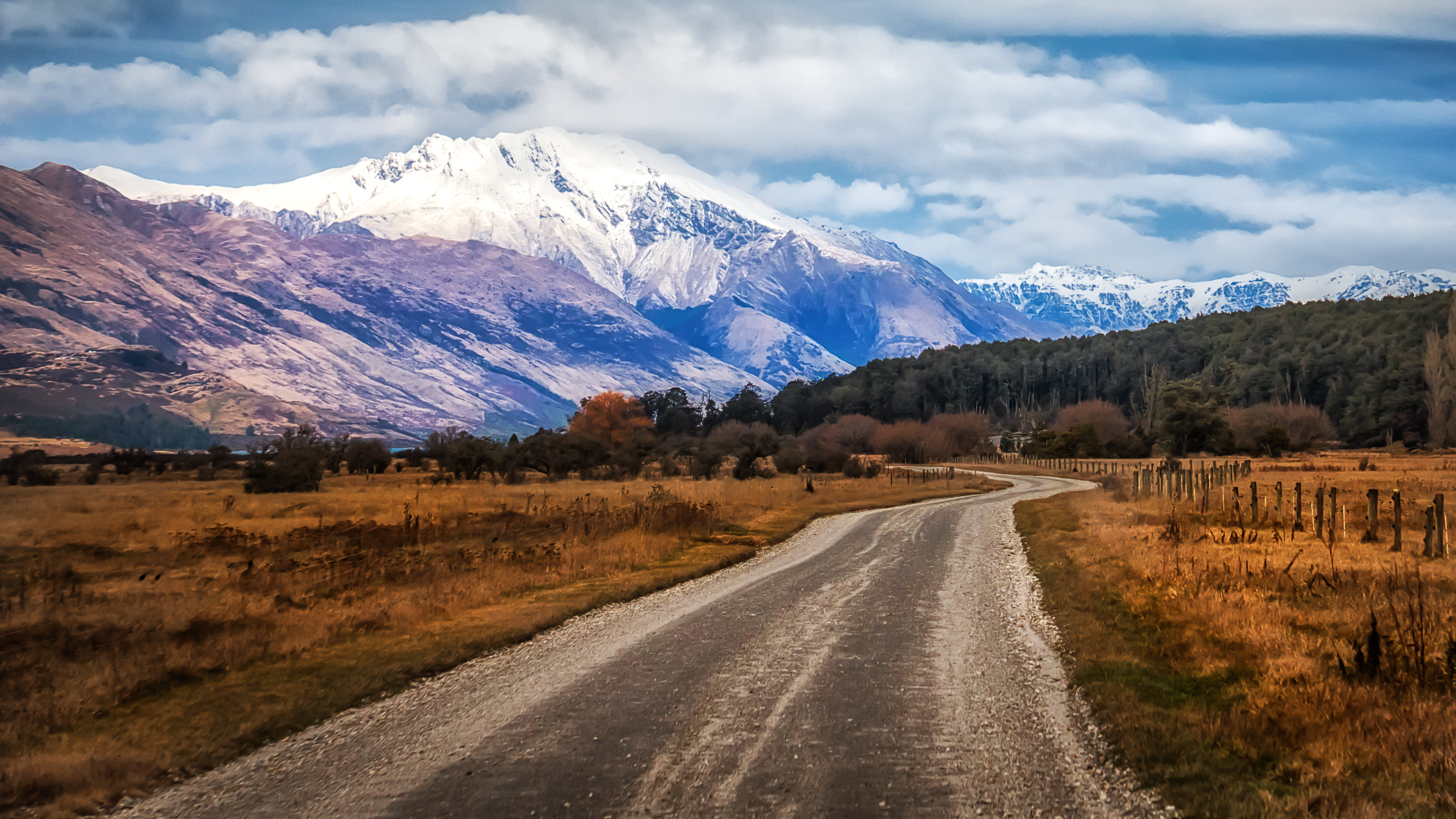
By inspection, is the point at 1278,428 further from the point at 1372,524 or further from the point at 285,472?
the point at 285,472

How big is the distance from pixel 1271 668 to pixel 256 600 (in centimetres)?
1482

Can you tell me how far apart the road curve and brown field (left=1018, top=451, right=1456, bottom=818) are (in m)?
0.58

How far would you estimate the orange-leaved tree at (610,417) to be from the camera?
161125 mm

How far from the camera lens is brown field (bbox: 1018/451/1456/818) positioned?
21.3 feet

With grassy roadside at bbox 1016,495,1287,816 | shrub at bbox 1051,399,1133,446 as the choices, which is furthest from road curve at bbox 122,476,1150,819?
shrub at bbox 1051,399,1133,446

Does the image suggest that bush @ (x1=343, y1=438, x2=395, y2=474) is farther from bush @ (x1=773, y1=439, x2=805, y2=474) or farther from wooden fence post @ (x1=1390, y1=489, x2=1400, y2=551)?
wooden fence post @ (x1=1390, y1=489, x2=1400, y2=551)

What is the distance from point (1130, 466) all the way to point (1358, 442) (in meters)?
55.1

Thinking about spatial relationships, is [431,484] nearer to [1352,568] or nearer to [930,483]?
[930,483]

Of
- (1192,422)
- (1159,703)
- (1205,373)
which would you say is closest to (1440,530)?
(1159,703)

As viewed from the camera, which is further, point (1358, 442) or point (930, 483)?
point (1358, 442)

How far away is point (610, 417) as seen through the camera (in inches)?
6555

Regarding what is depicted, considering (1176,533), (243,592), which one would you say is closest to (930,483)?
(1176,533)

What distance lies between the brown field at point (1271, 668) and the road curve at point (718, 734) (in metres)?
0.58

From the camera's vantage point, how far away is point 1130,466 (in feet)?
284
